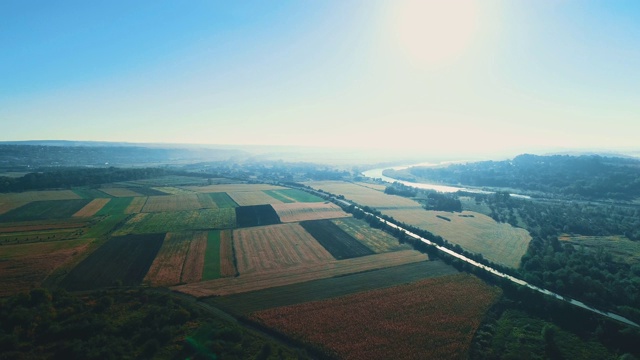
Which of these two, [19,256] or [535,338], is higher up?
[19,256]

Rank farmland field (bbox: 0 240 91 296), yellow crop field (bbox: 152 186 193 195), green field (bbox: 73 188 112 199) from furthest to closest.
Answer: yellow crop field (bbox: 152 186 193 195) < green field (bbox: 73 188 112 199) < farmland field (bbox: 0 240 91 296)

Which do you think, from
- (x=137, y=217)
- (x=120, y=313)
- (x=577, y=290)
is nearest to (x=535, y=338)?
(x=577, y=290)

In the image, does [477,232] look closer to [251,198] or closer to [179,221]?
[251,198]

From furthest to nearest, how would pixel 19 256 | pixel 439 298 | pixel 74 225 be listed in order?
pixel 74 225, pixel 19 256, pixel 439 298

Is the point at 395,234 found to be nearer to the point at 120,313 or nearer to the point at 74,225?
the point at 120,313

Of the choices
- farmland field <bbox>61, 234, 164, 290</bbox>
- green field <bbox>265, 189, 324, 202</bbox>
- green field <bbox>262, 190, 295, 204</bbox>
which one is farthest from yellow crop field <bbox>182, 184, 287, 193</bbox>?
farmland field <bbox>61, 234, 164, 290</bbox>

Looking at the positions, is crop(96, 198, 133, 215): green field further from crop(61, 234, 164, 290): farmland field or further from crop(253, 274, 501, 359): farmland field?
crop(253, 274, 501, 359): farmland field
